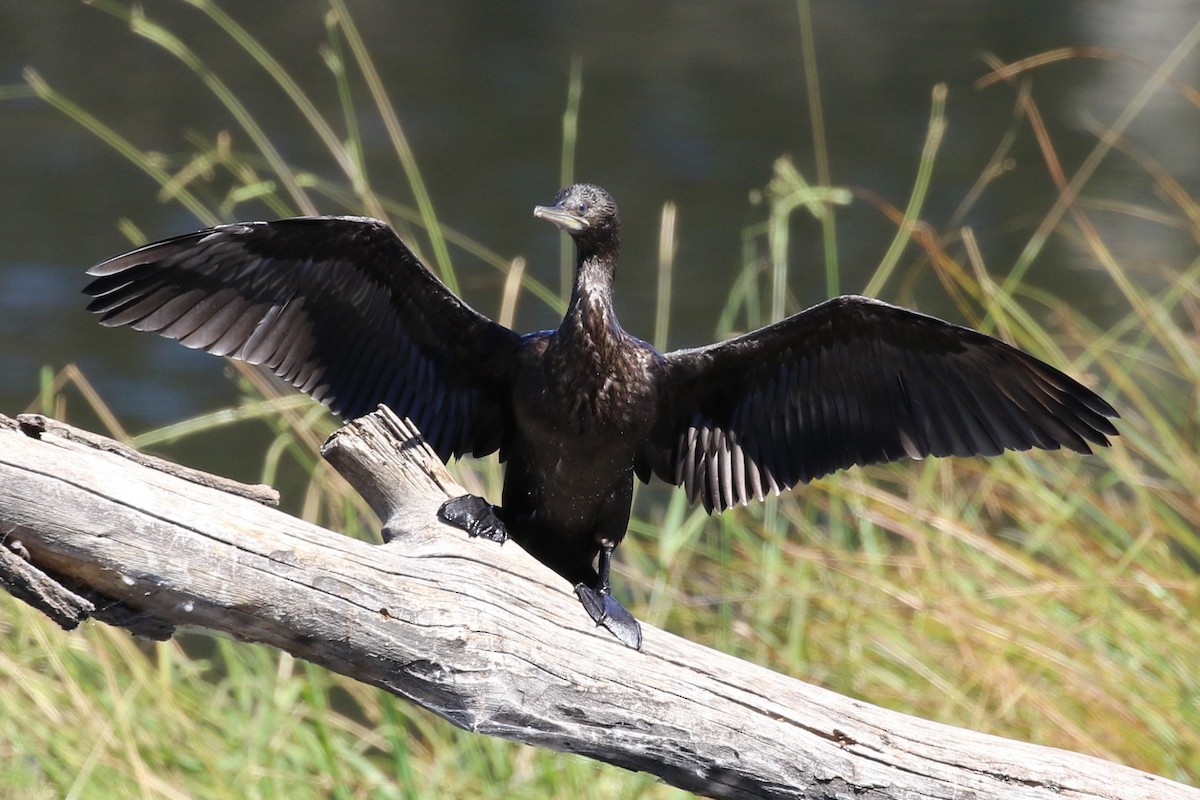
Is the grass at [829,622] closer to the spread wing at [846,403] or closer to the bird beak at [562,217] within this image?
the spread wing at [846,403]

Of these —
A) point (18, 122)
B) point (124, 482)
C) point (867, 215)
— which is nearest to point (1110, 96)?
point (867, 215)

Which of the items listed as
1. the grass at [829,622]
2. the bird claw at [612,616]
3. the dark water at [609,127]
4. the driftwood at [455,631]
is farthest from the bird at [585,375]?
the dark water at [609,127]

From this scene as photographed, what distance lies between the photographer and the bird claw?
302 cm

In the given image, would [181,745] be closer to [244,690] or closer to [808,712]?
[244,690]

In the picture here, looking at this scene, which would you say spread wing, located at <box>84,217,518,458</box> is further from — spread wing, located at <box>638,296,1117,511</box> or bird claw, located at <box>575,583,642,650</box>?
bird claw, located at <box>575,583,642,650</box>

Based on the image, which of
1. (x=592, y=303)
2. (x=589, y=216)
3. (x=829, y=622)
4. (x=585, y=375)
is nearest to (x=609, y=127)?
(x=829, y=622)

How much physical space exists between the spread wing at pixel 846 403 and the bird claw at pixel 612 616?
73 cm

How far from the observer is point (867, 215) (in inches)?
479

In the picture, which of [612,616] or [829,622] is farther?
[829,622]

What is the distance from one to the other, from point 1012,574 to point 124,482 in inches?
124

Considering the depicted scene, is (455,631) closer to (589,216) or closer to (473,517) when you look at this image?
(473,517)

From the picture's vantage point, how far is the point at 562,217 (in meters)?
3.65

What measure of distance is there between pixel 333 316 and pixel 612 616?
0.99 meters

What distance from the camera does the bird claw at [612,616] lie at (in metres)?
3.02
